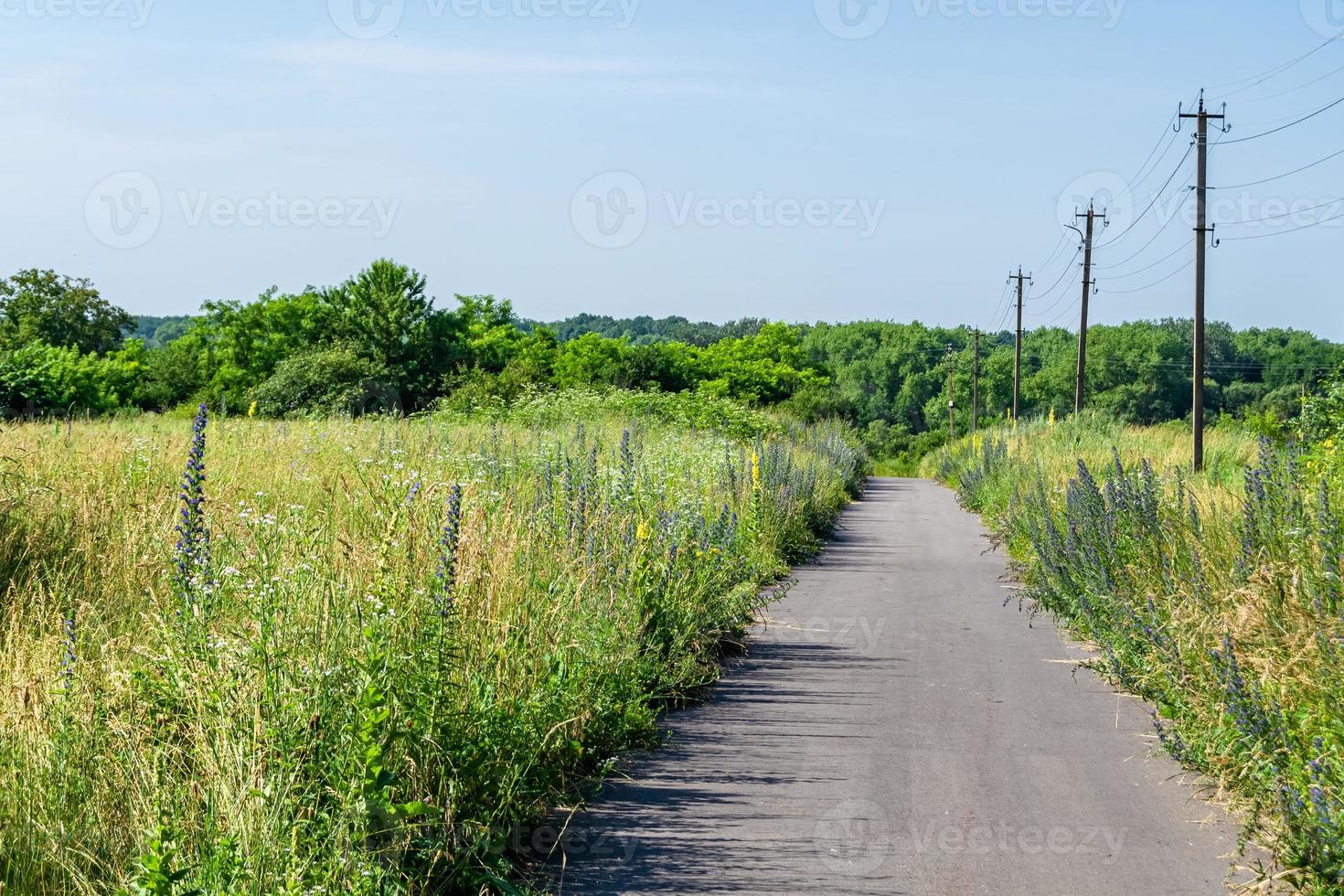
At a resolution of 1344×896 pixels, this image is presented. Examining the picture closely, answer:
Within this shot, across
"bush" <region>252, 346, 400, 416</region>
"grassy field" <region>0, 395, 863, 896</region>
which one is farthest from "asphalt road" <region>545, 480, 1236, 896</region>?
"bush" <region>252, 346, 400, 416</region>

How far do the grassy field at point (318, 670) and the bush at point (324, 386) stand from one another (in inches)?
1287

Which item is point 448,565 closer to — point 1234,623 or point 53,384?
point 1234,623

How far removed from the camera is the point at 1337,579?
673 cm

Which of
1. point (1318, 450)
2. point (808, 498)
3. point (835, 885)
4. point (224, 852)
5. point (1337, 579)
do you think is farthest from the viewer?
point (808, 498)

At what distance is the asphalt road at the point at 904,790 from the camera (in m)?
5.05

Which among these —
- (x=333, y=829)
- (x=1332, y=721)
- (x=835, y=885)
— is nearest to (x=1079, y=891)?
(x=835, y=885)

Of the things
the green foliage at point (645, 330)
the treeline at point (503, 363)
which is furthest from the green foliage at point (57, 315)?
the green foliage at point (645, 330)

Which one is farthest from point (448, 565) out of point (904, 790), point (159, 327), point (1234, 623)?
point (159, 327)

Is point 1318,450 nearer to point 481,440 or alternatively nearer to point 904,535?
point 904,535

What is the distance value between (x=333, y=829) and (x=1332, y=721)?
451 cm

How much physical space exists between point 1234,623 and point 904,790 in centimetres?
268

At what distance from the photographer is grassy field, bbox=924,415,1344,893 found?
17.7 feet

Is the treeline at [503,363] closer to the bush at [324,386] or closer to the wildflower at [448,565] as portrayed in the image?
the bush at [324,386]

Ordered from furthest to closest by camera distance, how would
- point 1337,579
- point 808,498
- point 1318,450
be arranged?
point 808,498 → point 1318,450 → point 1337,579
